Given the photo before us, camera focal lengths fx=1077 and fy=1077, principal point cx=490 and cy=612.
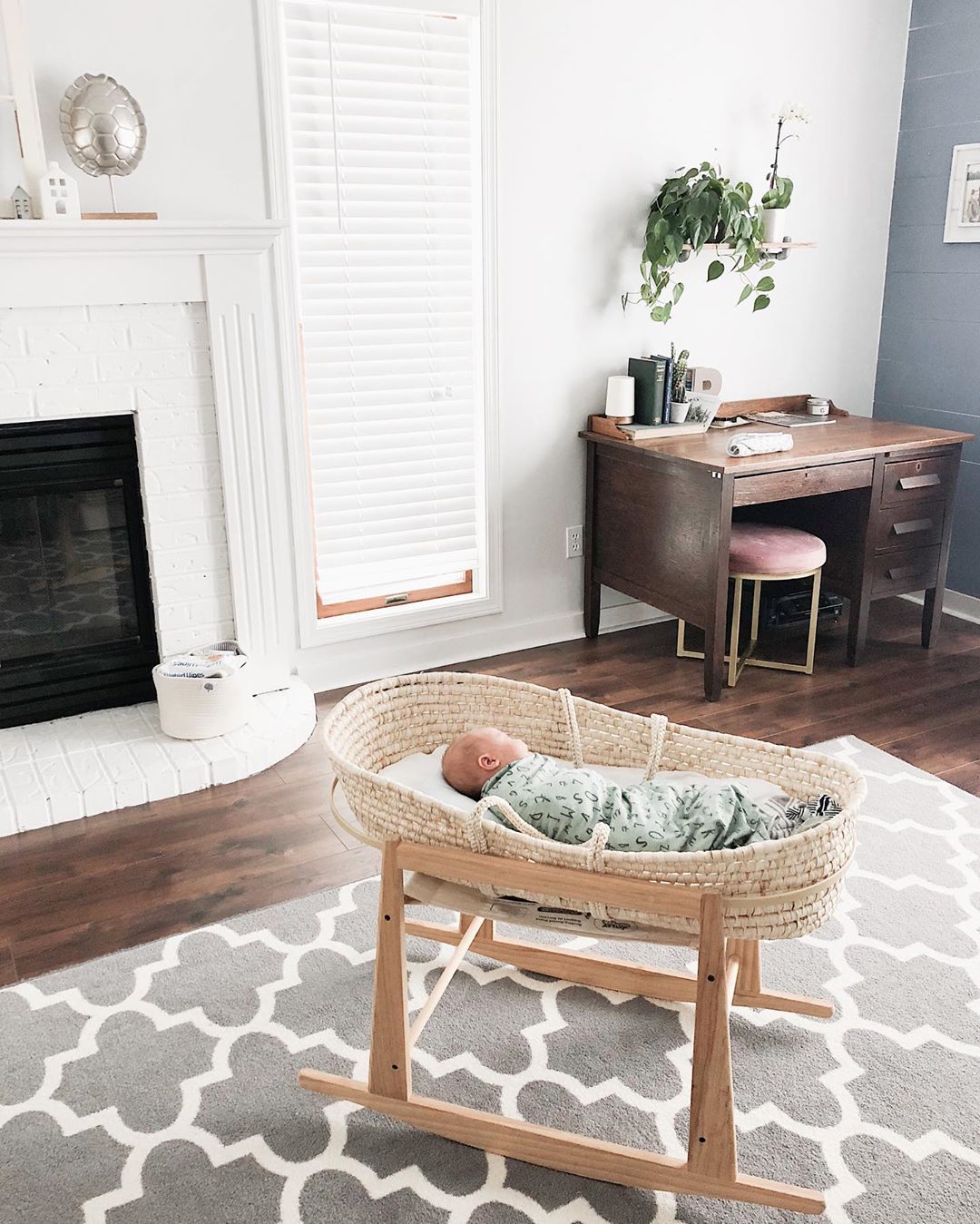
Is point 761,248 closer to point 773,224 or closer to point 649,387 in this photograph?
point 773,224

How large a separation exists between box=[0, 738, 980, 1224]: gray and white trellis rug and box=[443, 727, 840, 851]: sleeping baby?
47 centimetres

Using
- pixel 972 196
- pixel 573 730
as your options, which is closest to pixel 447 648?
pixel 573 730

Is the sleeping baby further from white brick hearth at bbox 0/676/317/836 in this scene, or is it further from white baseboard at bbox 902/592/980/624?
white baseboard at bbox 902/592/980/624

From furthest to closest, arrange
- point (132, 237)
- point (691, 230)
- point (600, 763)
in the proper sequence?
point (691, 230), point (132, 237), point (600, 763)

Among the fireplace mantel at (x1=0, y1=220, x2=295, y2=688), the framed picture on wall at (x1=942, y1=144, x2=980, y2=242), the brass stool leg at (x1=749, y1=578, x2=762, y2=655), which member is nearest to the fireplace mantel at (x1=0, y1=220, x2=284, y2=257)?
the fireplace mantel at (x1=0, y1=220, x2=295, y2=688)

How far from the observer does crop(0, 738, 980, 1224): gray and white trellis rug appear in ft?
5.20

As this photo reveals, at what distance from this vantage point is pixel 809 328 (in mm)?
4086

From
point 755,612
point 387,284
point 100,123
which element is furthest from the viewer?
point 755,612

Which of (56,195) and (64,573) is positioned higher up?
(56,195)

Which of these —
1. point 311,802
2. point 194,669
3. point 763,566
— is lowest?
point 311,802

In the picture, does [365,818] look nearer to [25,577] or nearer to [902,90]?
[25,577]

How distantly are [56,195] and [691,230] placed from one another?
192cm

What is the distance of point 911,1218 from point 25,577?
2.57 metres

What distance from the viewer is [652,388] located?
3.56 meters
